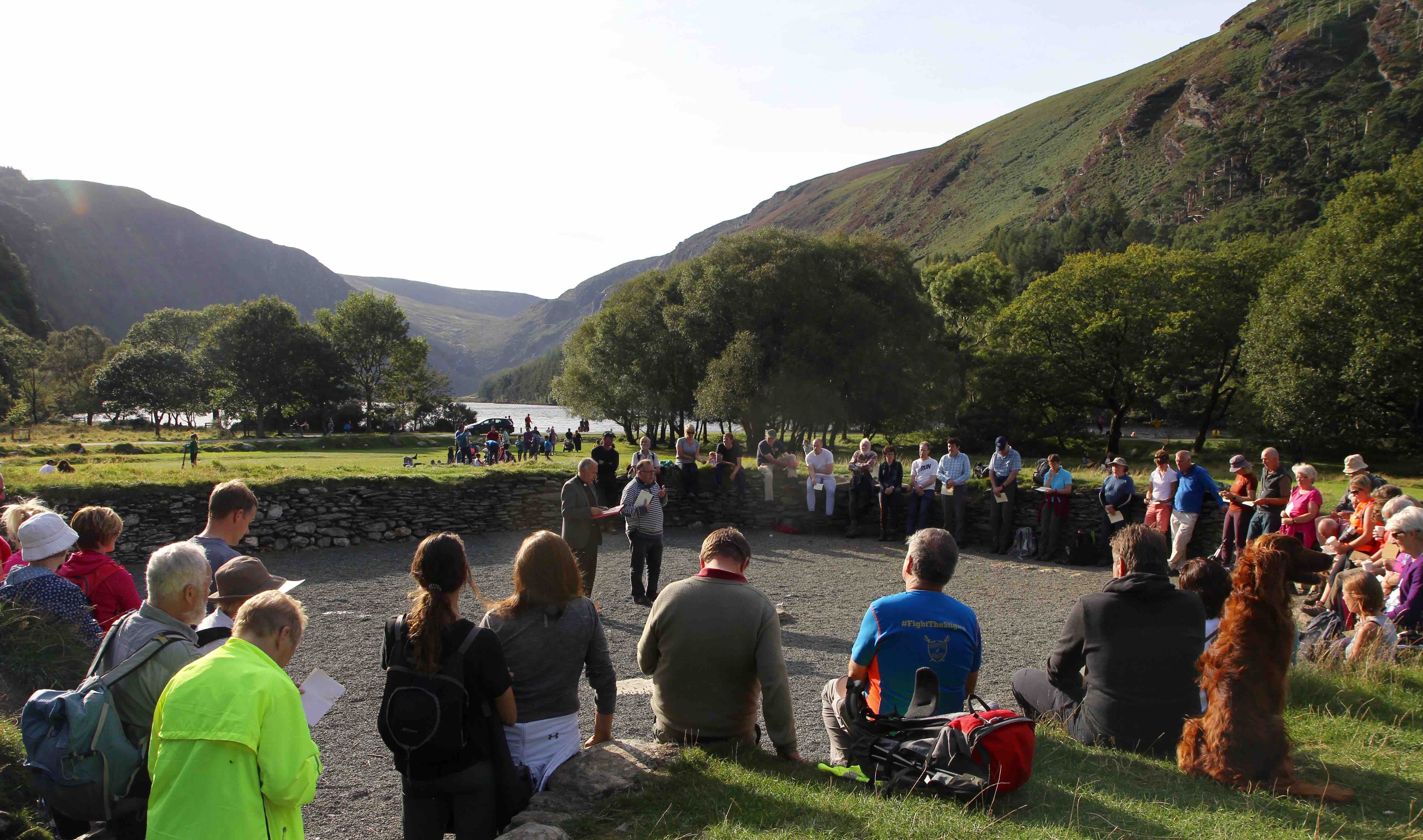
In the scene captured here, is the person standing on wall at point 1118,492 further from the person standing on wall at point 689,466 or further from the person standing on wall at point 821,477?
the person standing on wall at point 689,466

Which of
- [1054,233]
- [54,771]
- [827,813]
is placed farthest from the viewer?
[1054,233]

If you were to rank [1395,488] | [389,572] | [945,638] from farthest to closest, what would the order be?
[389,572] < [1395,488] < [945,638]

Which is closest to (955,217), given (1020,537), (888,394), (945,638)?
(888,394)

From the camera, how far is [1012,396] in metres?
47.5

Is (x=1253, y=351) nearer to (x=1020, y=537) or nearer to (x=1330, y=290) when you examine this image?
(x=1330, y=290)

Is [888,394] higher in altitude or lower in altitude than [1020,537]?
higher

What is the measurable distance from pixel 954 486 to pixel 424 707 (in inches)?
490

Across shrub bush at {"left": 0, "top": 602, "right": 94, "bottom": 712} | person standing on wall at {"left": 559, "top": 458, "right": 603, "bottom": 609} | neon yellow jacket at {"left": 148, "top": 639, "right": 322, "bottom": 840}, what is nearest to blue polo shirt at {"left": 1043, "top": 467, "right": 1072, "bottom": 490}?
person standing on wall at {"left": 559, "top": 458, "right": 603, "bottom": 609}

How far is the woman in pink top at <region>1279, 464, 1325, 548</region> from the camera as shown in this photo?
9680 millimetres

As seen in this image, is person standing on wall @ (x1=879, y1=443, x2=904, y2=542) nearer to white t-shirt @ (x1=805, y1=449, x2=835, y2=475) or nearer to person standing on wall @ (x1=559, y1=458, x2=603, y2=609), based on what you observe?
white t-shirt @ (x1=805, y1=449, x2=835, y2=475)

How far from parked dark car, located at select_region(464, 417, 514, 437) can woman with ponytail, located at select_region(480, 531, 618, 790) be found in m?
40.5

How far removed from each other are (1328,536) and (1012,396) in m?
40.0

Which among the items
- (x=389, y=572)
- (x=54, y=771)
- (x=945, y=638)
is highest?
(x=945, y=638)

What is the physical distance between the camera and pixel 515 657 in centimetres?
364
